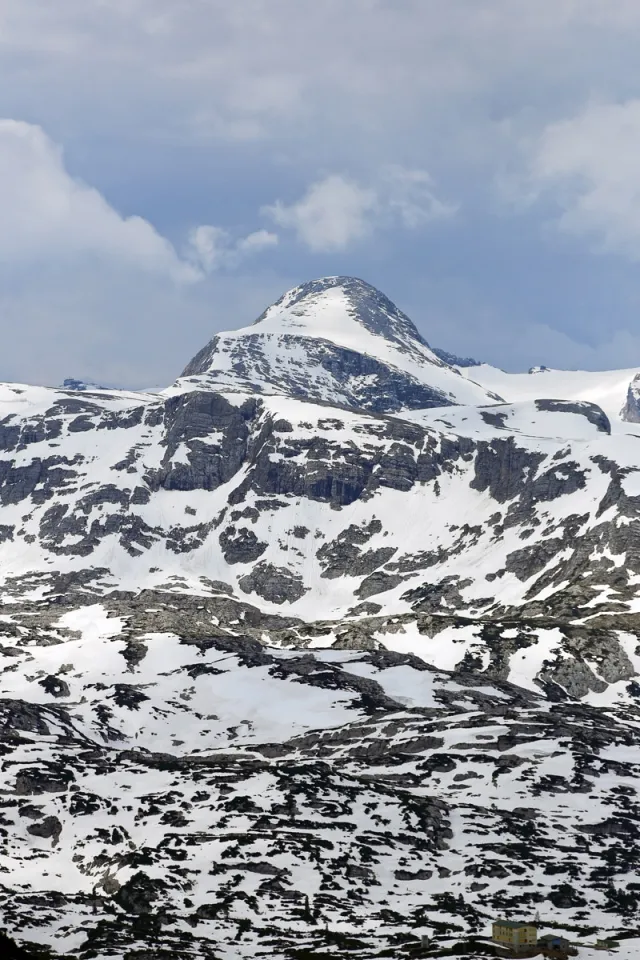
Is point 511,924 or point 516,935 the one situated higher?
point 511,924

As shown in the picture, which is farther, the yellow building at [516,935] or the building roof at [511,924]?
the building roof at [511,924]

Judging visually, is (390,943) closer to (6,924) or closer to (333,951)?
(333,951)

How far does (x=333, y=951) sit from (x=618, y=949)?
39606 mm

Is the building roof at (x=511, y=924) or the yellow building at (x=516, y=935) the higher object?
the building roof at (x=511, y=924)

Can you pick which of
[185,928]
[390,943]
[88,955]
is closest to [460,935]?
[390,943]

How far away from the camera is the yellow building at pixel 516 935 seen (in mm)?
177625

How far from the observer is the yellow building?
178 metres

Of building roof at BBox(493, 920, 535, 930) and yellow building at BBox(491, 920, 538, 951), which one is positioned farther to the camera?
building roof at BBox(493, 920, 535, 930)

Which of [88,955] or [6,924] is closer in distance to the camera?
[88,955]

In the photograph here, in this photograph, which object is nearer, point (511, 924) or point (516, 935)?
point (516, 935)

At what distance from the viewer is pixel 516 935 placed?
180 m

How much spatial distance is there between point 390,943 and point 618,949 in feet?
107

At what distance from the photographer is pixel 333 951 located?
590ft

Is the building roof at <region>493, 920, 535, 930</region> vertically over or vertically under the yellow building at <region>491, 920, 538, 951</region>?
over
